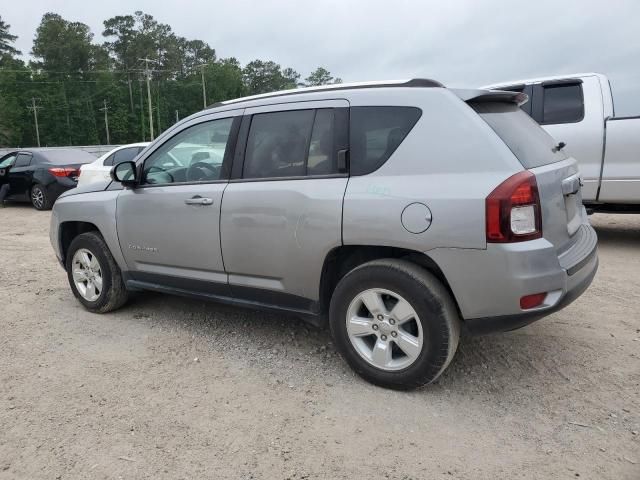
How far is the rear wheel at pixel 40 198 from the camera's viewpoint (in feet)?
38.3

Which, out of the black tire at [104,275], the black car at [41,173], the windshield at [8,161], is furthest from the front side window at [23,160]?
the black tire at [104,275]

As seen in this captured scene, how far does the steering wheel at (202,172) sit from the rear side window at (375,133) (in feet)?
3.75

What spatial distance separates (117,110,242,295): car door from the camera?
3.76 m

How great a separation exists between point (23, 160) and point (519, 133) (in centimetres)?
1234

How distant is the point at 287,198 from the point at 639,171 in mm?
4877

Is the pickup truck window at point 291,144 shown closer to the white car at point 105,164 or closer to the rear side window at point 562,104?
the rear side window at point 562,104

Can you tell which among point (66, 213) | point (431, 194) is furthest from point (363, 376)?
point (66, 213)

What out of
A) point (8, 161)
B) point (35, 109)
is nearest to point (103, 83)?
point (35, 109)

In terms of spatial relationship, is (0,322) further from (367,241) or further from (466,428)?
(466,428)

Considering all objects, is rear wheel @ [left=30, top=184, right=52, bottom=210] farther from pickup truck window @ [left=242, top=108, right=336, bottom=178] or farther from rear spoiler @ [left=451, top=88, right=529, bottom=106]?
rear spoiler @ [left=451, top=88, right=529, bottom=106]

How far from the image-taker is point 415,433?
2738 mm

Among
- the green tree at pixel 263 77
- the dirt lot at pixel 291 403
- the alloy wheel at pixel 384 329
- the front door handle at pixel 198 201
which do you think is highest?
the green tree at pixel 263 77

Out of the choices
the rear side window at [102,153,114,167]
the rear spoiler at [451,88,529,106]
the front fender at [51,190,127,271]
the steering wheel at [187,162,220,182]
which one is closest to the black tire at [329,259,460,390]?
the rear spoiler at [451,88,529,106]

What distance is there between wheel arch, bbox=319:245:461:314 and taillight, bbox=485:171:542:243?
1.28ft
